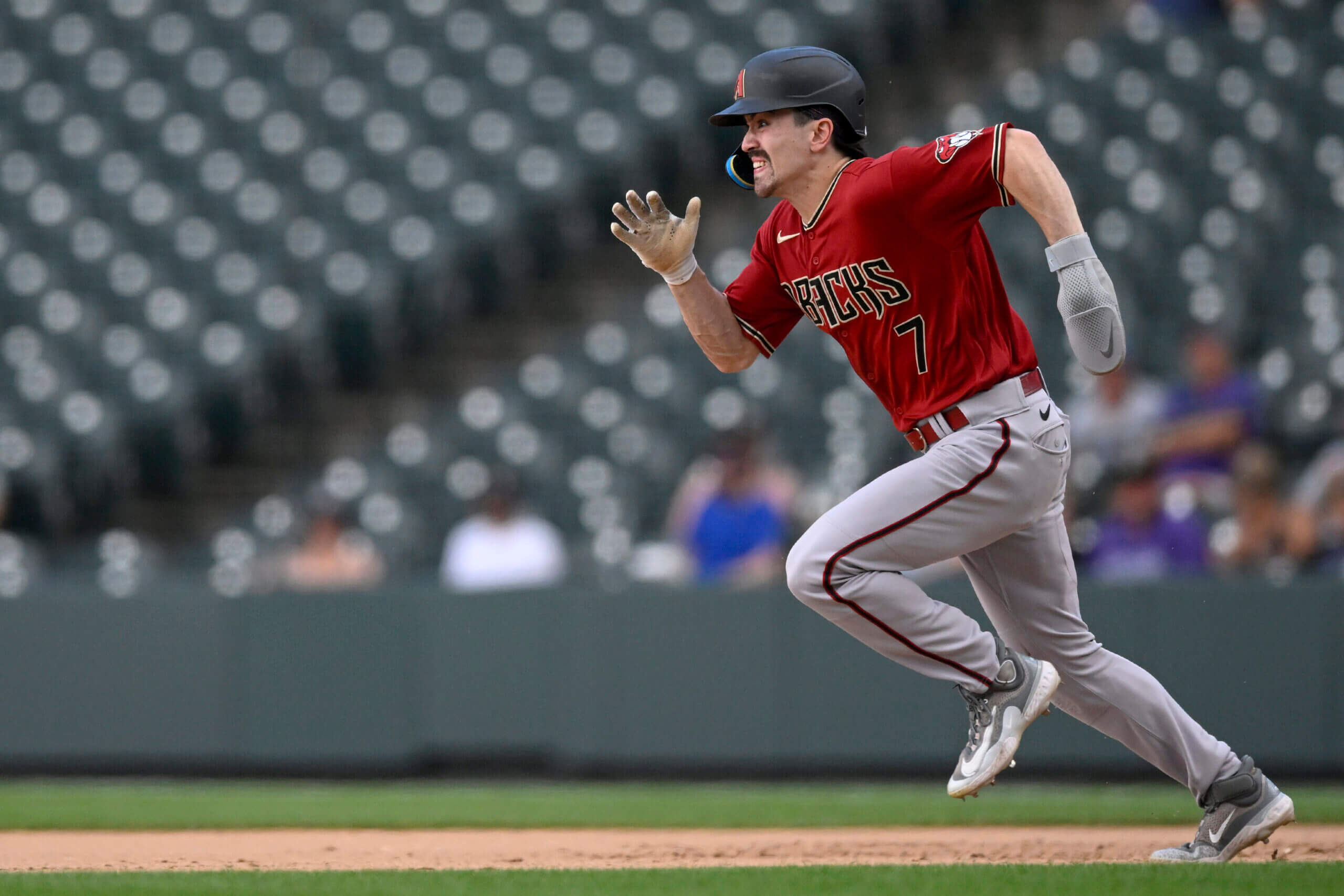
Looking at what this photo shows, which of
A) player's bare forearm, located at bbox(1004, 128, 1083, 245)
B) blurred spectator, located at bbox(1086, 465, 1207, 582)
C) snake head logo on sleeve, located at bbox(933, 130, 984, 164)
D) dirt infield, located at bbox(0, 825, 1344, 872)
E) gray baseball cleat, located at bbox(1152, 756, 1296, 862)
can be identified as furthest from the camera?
blurred spectator, located at bbox(1086, 465, 1207, 582)

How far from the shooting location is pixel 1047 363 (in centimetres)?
861

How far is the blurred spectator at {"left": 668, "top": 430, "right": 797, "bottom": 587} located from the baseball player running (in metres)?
2.98

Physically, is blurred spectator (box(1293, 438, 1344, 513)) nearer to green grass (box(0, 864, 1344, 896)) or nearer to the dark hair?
green grass (box(0, 864, 1344, 896))

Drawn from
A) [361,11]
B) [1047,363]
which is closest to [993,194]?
[1047,363]

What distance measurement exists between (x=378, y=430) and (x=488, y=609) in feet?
10.4

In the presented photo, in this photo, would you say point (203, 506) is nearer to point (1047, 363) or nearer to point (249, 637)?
point (249, 637)

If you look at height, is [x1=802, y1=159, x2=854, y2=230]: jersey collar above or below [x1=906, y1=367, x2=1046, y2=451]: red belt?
above

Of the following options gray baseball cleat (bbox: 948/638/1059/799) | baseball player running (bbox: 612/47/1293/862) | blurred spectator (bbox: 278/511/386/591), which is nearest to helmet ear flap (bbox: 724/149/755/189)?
baseball player running (bbox: 612/47/1293/862)

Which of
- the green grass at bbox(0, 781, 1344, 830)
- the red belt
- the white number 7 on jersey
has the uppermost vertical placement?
the white number 7 on jersey

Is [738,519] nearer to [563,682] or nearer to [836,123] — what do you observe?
[563,682]

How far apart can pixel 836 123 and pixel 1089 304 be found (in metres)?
0.76

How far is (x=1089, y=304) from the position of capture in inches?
129

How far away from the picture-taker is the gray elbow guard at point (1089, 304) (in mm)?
3266

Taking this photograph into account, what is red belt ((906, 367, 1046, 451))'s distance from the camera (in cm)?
352
